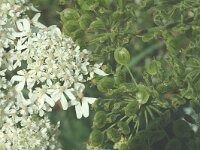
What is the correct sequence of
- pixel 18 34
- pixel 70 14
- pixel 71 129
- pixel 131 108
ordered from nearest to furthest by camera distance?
1. pixel 131 108
2. pixel 70 14
3. pixel 18 34
4. pixel 71 129

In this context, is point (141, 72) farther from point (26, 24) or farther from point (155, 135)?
point (26, 24)

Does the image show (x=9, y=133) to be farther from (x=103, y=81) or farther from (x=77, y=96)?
(x=103, y=81)

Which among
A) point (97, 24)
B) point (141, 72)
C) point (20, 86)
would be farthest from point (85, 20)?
point (20, 86)

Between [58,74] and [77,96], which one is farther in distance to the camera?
[77,96]

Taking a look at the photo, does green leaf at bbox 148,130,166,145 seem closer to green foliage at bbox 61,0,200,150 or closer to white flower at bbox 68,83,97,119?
green foliage at bbox 61,0,200,150

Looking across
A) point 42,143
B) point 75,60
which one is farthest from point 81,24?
point 42,143

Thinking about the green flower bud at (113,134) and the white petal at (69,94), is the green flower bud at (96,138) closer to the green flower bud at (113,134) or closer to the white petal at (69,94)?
the green flower bud at (113,134)
